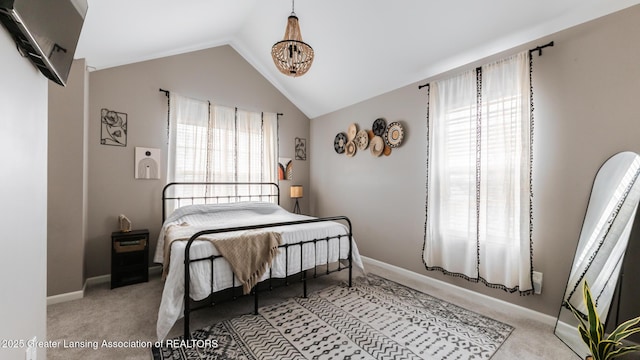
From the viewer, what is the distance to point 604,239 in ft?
6.50

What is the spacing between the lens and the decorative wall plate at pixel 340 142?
4484 millimetres

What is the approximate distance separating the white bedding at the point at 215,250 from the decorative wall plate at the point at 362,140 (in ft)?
5.13

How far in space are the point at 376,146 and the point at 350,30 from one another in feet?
5.27

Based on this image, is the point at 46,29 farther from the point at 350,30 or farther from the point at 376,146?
the point at 376,146

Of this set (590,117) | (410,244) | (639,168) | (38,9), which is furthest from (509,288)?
(38,9)

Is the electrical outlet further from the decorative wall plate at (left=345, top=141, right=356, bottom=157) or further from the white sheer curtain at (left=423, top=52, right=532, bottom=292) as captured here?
the decorative wall plate at (left=345, top=141, right=356, bottom=157)

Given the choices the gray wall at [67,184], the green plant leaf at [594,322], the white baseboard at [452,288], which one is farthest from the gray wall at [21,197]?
the white baseboard at [452,288]

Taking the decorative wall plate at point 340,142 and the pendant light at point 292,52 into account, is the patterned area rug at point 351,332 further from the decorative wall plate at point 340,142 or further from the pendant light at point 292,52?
the decorative wall plate at point 340,142

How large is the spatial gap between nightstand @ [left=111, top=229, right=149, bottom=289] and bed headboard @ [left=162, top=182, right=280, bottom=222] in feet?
1.81

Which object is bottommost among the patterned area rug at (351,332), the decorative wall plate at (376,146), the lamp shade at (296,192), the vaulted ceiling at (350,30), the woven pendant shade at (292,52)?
the patterned area rug at (351,332)

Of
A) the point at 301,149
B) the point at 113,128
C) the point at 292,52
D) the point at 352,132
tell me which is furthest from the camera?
the point at 301,149

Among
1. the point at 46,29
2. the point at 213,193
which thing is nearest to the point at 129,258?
the point at 213,193

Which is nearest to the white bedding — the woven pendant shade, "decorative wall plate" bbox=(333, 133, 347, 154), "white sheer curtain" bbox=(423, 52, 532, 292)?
"white sheer curtain" bbox=(423, 52, 532, 292)

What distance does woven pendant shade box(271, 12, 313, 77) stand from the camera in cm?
225
